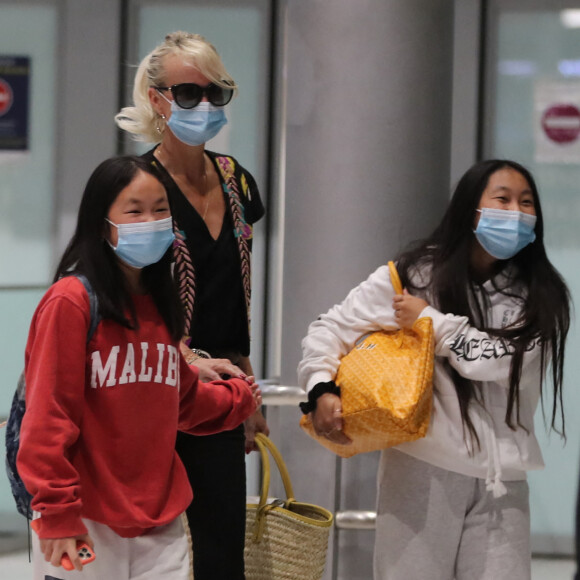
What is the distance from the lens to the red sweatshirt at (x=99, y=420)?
2490mm

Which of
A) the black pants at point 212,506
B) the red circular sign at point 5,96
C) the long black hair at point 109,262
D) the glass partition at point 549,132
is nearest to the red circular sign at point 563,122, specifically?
the glass partition at point 549,132

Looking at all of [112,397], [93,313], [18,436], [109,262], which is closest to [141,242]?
[109,262]

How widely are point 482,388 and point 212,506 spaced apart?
856 millimetres

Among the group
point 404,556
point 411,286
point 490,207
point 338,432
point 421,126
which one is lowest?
point 404,556

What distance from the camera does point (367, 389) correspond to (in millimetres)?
3281

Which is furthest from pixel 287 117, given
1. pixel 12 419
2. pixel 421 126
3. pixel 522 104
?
pixel 522 104

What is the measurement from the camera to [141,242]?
9.02 feet

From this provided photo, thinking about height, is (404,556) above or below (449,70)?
below

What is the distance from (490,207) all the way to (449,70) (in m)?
1.30

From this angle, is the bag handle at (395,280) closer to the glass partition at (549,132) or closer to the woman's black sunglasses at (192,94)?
the woman's black sunglasses at (192,94)

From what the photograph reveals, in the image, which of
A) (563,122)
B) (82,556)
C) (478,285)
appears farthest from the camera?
(563,122)

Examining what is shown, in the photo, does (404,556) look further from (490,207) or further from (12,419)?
(12,419)

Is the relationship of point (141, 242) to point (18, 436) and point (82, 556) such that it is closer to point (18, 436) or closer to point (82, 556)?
point (18, 436)

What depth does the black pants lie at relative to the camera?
3102mm
